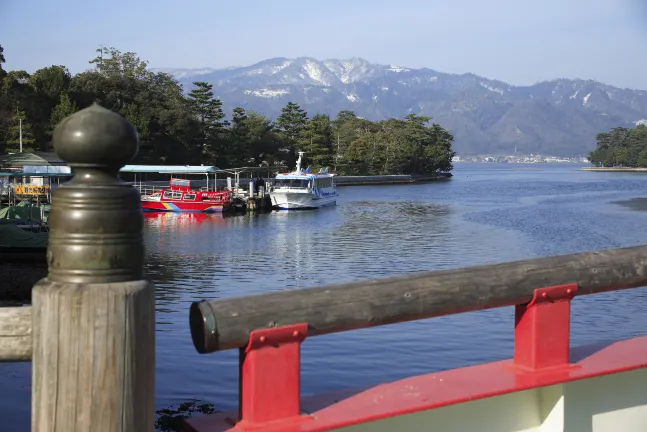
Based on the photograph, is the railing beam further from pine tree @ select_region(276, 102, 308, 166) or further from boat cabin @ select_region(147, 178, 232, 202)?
pine tree @ select_region(276, 102, 308, 166)

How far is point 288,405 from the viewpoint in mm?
2416

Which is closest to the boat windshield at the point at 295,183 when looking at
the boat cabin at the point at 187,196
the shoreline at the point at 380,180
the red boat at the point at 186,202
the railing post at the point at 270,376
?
the boat cabin at the point at 187,196

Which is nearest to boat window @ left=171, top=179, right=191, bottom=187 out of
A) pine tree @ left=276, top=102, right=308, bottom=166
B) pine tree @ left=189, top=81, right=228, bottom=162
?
pine tree @ left=189, top=81, right=228, bottom=162

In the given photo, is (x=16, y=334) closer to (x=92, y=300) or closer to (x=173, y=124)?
(x=92, y=300)

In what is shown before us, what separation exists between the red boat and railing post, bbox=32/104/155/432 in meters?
46.3

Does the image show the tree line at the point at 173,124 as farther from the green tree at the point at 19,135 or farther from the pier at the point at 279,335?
the pier at the point at 279,335

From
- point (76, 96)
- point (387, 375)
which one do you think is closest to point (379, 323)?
point (387, 375)

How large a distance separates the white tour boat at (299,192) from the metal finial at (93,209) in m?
50.7

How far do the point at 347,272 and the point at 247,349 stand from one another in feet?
71.2

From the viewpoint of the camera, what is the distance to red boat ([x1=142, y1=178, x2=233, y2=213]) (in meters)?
48.3

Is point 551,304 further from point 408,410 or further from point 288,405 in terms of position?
point 288,405

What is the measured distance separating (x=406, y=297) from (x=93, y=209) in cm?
102

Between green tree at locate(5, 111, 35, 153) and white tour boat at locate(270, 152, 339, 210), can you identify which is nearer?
white tour boat at locate(270, 152, 339, 210)

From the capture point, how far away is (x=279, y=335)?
2369 mm
